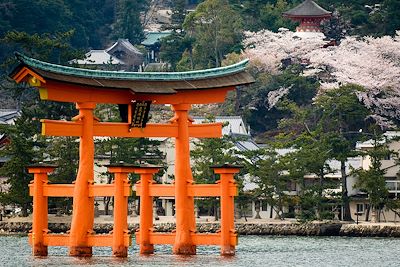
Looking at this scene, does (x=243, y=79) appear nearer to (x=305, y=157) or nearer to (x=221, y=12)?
(x=305, y=157)

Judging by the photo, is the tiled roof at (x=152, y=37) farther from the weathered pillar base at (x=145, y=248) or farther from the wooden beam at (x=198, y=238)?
the wooden beam at (x=198, y=238)

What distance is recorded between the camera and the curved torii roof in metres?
54.7

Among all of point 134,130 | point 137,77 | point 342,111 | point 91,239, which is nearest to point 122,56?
point 342,111

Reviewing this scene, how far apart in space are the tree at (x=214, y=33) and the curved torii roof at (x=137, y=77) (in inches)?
1517

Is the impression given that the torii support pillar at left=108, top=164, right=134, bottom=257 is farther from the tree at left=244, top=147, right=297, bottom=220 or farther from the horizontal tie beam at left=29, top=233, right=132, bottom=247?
the tree at left=244, top=147, right=297, bottom=220

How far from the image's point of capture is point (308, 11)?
316 feet

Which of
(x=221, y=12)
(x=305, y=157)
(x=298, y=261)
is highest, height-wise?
(x=221, y=12)

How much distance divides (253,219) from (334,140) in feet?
14.1

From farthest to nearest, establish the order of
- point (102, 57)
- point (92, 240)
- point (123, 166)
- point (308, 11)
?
point (102, 57) → point (308, 11) → point (92, 240) → point (123, 166)

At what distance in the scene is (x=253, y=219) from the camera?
254 feet

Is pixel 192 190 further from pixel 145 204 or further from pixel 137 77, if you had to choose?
pixel 137 77

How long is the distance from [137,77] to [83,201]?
3.96 m

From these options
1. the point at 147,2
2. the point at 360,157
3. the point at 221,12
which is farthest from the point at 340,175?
the point at 147,2

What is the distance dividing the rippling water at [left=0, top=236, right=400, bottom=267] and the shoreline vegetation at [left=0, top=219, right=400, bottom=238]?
2.07m
